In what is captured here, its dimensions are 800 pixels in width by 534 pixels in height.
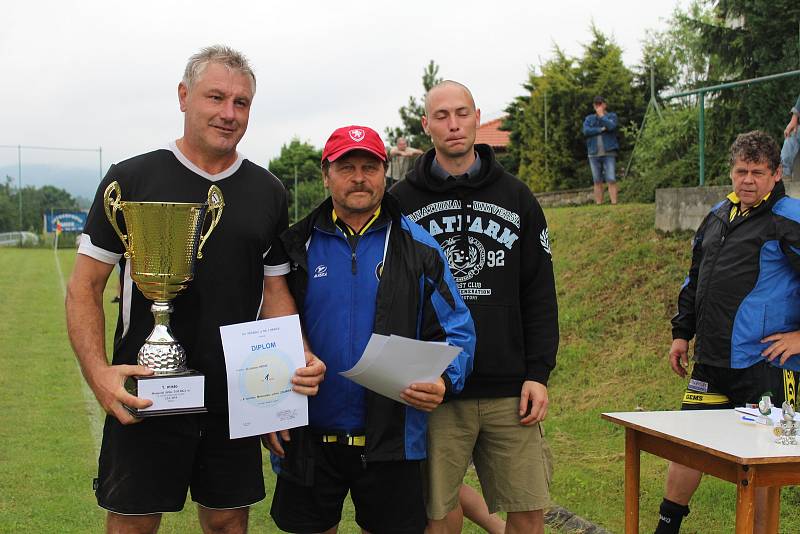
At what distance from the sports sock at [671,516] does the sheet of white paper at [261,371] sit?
7.69 feet

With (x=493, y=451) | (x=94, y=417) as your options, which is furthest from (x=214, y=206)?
(x=94, y=417)

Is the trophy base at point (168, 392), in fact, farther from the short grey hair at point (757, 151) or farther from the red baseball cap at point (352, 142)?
the short grey hair at point (757, 151)

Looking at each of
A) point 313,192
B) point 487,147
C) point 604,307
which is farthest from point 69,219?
point 487,147

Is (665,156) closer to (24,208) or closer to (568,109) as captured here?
(568,109)

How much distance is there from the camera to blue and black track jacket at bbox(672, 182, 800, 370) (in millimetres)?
4137

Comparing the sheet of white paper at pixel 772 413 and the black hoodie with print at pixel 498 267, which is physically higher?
the black hoodie with print at pixel 498 267

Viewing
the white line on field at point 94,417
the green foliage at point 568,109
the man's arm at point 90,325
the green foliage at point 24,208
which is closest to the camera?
the man's arm at point 90,325

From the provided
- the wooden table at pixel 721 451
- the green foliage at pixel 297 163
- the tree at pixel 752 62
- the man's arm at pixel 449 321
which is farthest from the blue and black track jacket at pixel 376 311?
the green foliage at pixel 297 163

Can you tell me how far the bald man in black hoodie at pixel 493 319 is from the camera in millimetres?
3459

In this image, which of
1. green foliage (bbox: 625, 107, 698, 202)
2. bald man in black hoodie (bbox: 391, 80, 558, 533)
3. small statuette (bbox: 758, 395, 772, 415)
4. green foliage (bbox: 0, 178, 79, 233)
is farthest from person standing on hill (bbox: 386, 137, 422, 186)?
green foliage (bbox: 0, 178, 79, 233)

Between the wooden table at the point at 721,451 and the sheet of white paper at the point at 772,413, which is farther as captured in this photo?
the sheet of white paper at the point at 772,413

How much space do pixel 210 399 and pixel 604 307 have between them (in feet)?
21.7

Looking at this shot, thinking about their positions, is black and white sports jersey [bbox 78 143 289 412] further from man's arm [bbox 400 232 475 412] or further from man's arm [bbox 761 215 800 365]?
man's arm [bbox 761 215 800 365]

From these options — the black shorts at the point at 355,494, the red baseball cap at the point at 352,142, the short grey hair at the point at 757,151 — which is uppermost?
the short grey hair at the point at 757,151
